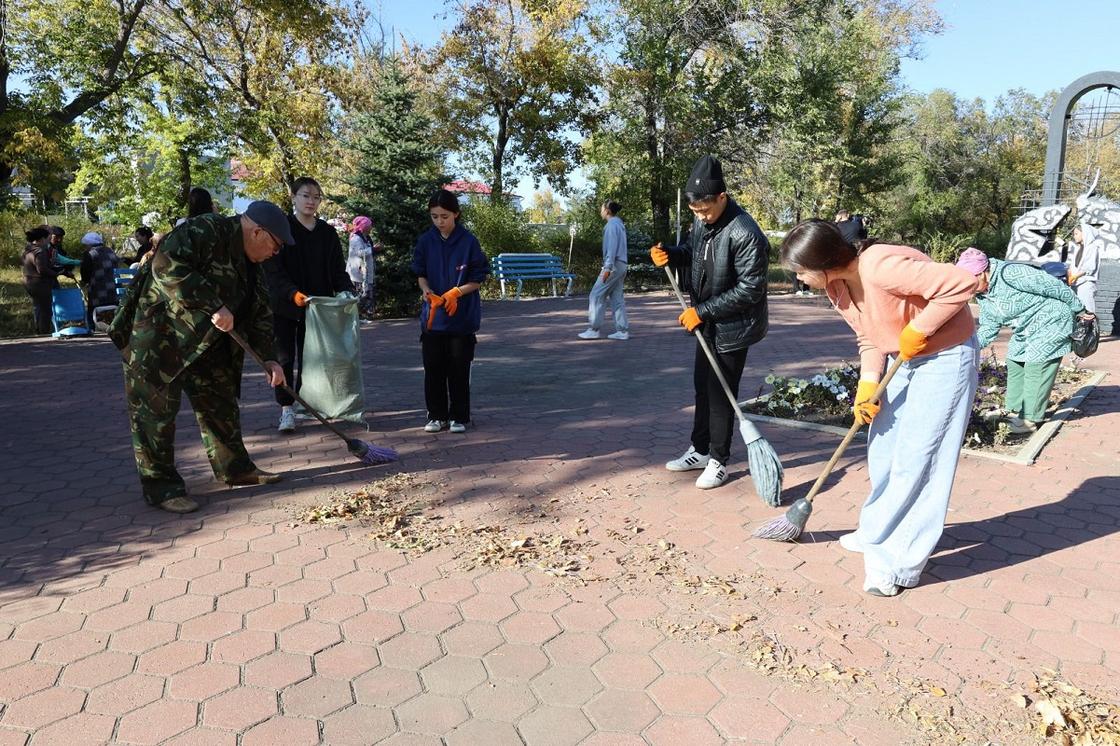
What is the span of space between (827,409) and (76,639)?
544cm

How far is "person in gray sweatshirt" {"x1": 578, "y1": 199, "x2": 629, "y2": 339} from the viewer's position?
32.6ft

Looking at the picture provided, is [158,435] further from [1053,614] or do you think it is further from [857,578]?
[1053,614]

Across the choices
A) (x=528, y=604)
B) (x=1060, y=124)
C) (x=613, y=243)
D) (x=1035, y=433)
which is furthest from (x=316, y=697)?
(x=1060, y=124)

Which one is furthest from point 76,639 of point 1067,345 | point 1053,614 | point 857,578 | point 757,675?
point 1067,345

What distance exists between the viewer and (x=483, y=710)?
2602 millimetres

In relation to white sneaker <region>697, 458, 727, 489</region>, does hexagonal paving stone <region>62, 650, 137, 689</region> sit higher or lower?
lower

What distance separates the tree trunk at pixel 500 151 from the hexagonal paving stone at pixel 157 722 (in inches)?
768

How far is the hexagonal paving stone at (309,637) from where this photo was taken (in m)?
2.96

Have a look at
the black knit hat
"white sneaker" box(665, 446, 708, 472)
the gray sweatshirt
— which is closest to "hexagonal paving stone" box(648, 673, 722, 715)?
"white sneaker" box(665, 446, 708, 472)

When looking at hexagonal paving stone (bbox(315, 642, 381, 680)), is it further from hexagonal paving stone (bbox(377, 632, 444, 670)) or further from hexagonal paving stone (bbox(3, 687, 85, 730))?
hexagonal paving stone (bbox(3, 687, 85, 730))

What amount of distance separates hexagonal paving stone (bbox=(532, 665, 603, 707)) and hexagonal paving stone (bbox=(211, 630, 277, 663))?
3.57ft

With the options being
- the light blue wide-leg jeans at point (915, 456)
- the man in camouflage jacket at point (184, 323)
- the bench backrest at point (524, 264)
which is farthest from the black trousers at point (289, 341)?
the bench backrest at point (524, 264)

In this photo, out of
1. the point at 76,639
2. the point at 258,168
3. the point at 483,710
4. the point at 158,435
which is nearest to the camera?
the point at 483,710

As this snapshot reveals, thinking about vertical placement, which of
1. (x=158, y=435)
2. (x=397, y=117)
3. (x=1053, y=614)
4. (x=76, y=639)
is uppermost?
(x=397, y=117)
